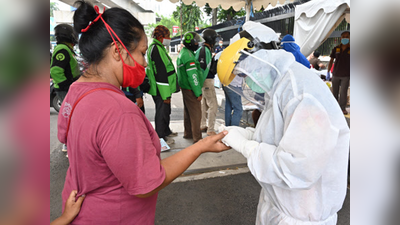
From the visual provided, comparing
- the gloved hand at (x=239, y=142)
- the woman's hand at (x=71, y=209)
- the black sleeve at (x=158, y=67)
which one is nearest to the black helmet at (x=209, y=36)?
the black sleeve at (x=158, y=67)

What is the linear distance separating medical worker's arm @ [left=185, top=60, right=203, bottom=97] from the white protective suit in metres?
3.00

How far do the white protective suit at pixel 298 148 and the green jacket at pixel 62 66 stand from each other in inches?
124

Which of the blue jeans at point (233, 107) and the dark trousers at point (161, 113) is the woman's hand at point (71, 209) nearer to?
the dark trousers at point (161, 113)

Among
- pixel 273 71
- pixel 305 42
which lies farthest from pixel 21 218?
pixel 305 42

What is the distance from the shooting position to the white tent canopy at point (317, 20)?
498 centimetres

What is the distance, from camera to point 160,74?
4.25 meters

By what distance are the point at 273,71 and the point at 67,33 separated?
3.38m

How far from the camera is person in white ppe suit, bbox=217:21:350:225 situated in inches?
43.4

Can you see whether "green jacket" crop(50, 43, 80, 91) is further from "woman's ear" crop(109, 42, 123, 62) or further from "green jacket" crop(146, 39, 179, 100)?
"woman's ear" crop(109, 42, 123, 62)

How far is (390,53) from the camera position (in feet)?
2.17

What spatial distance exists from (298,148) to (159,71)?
3436 millimetres

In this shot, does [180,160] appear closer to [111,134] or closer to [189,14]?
[111,134]

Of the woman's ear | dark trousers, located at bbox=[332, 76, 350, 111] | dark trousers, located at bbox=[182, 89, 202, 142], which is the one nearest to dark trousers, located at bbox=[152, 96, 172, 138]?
dark trousers, located at bbox=[182, 89, 202, 142]

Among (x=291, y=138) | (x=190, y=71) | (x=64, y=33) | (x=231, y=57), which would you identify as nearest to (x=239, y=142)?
(x=291, y=138)
